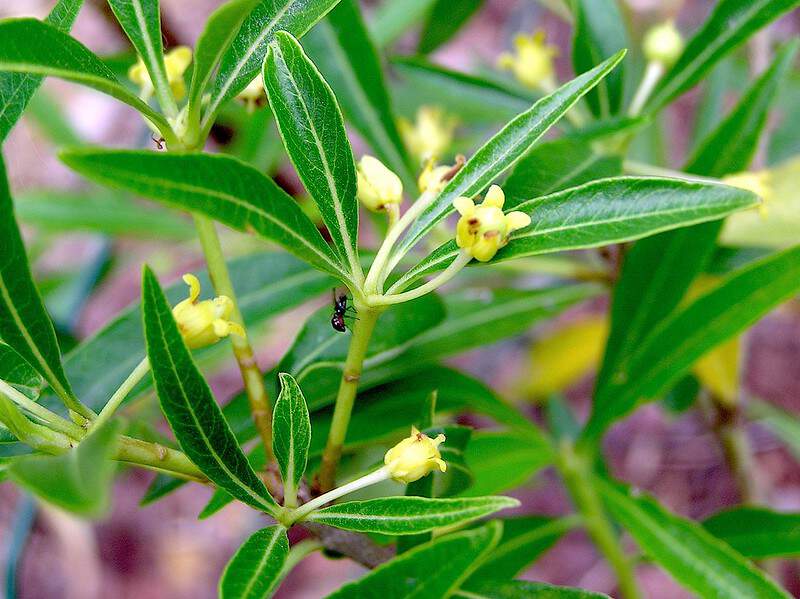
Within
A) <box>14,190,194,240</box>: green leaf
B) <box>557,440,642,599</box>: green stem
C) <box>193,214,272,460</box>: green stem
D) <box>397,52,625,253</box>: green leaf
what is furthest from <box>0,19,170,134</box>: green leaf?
<box>14,190,194,240</box>: green leaf

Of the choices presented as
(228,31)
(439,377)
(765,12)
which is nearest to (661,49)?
(765,12)

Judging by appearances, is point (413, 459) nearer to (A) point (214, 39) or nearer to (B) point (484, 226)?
(B) point (484, 226)

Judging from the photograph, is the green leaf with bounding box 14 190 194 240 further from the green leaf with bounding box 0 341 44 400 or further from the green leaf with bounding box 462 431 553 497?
the green leaf with bounding box 0 341 44 400

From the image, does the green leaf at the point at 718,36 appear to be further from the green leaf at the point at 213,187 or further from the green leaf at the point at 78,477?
the green leaf at the point at 78,477

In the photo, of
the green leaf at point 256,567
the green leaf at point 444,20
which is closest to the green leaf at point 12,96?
the green leaf at point 256,567

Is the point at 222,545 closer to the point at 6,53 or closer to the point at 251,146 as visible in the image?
the point at 251,146

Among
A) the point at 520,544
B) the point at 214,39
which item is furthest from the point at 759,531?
the point at 214,39
